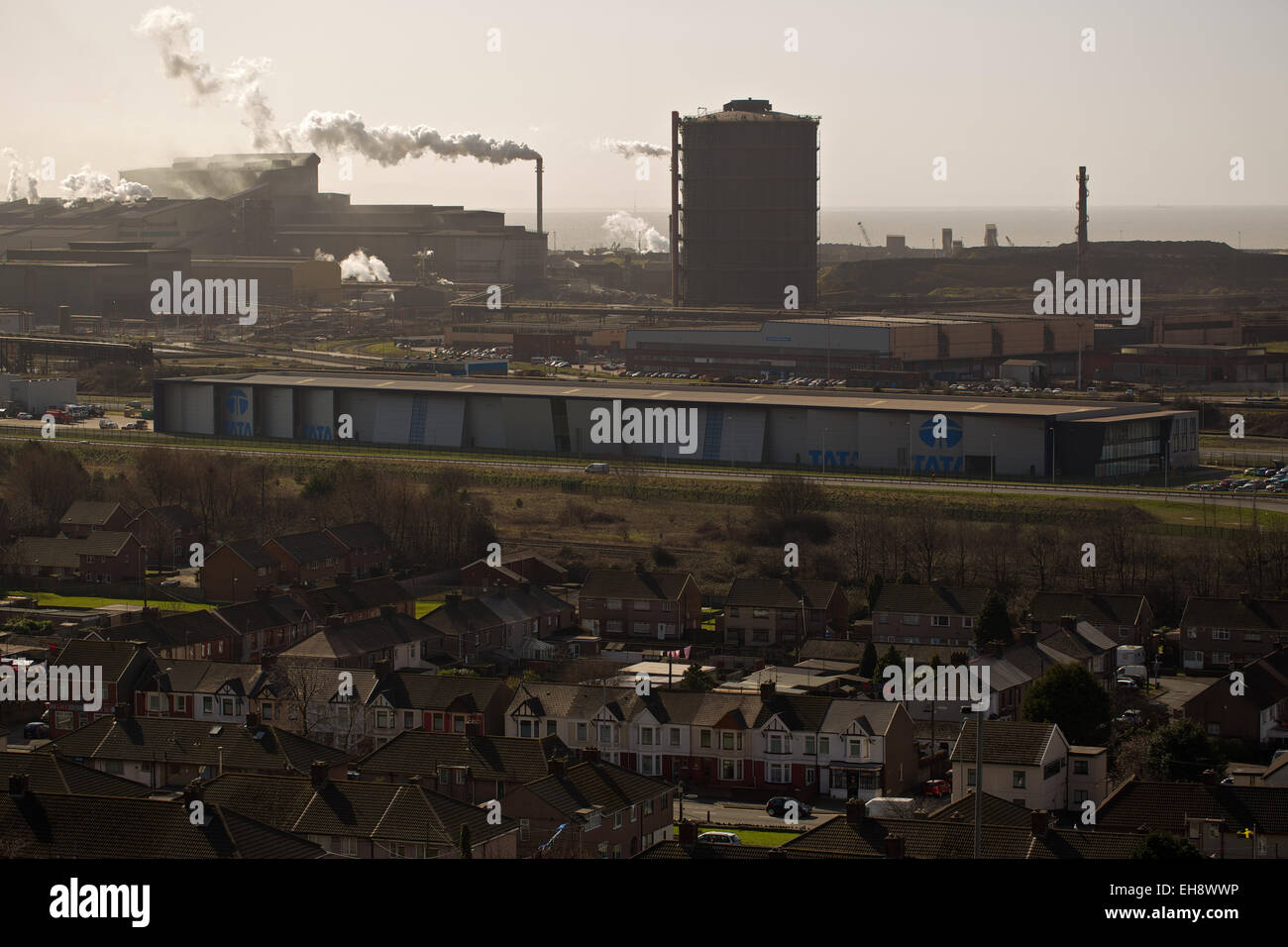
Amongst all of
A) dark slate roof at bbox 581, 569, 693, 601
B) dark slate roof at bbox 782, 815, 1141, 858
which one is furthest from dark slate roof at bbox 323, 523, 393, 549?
dark slate roof at bbox 782, 815, 1141, 858

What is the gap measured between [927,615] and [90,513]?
19.8 meters

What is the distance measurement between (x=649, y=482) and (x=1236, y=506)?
14.3 meters

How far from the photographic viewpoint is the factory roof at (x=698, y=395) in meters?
48.0

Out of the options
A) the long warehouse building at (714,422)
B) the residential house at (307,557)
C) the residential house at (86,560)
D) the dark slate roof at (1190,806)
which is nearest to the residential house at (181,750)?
the dark slate roof at (1190,806)

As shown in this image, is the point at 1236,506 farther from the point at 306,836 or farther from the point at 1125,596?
the point at 306,836

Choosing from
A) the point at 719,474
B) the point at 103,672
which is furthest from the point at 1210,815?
the point at 719,474

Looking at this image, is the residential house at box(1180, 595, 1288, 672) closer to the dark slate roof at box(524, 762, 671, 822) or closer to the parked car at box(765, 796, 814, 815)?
the parked car at box(765, 796, 814, 815)

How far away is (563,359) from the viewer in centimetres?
8075

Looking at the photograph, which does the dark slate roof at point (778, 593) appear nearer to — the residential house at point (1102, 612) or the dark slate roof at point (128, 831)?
the residential house at point (1102, 612)

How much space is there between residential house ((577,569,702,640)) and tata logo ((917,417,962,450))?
53.3 ft

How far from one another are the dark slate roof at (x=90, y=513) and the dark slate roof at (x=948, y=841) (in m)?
26.4

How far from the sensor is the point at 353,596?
31719mm
